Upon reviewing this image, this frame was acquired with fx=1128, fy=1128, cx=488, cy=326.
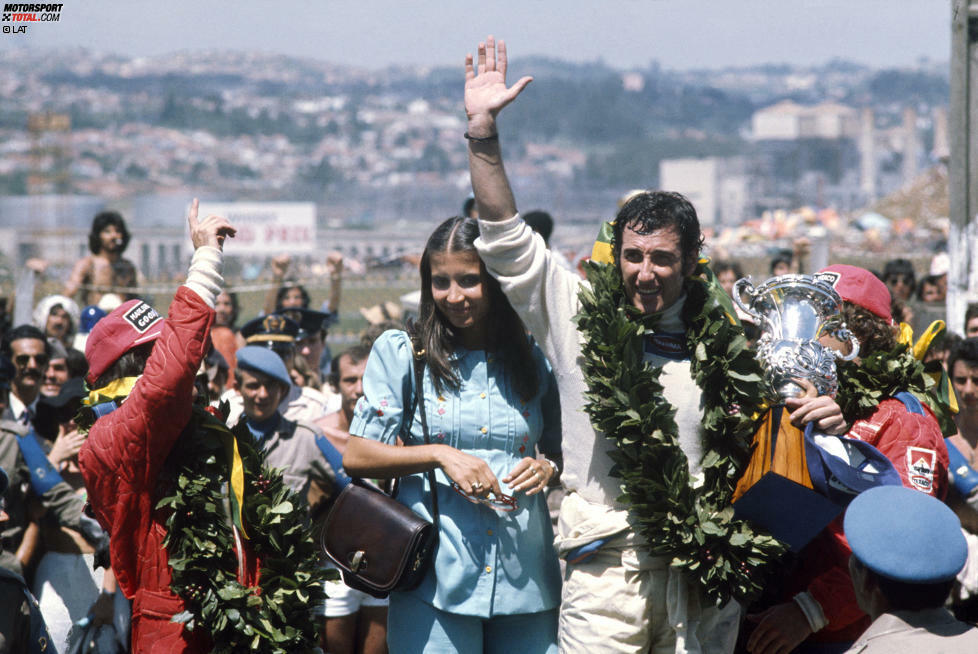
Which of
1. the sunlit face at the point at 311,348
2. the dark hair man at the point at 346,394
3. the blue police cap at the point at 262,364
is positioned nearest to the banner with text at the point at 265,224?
the sunlit face at the point at 311,348

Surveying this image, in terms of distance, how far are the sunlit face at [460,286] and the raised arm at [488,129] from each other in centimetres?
27

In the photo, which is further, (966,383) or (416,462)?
(966,383)

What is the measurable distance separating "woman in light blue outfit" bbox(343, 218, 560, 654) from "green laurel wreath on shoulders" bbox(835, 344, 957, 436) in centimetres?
105

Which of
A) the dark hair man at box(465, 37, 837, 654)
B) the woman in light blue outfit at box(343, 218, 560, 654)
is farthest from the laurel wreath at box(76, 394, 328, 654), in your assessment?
the dark hair man at box(465, 37, 837, 654)

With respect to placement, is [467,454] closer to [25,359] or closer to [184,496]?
[184,496]

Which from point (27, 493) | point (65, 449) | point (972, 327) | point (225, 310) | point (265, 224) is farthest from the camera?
point (265, 224)

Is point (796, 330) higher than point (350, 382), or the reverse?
point (796, 330)

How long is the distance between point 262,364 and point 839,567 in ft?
9.10

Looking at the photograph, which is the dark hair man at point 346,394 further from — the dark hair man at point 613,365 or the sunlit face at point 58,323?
the sunlit face at point 58,323

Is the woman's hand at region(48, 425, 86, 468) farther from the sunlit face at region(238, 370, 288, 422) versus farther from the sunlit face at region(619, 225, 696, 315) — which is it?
the sunlit face at region(619, 225, 696, 315)

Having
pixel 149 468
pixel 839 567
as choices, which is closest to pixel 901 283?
pixel 839 567

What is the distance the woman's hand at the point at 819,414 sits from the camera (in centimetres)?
345

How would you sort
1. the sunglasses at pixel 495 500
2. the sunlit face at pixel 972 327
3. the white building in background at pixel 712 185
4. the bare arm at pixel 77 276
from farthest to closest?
the white building in background at pixel 712 185, the bare arm at pixel 77 276, the sunlit face at pixel 972 327, the sunglasses at pixel 495 500

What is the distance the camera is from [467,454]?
3572 millimetres
